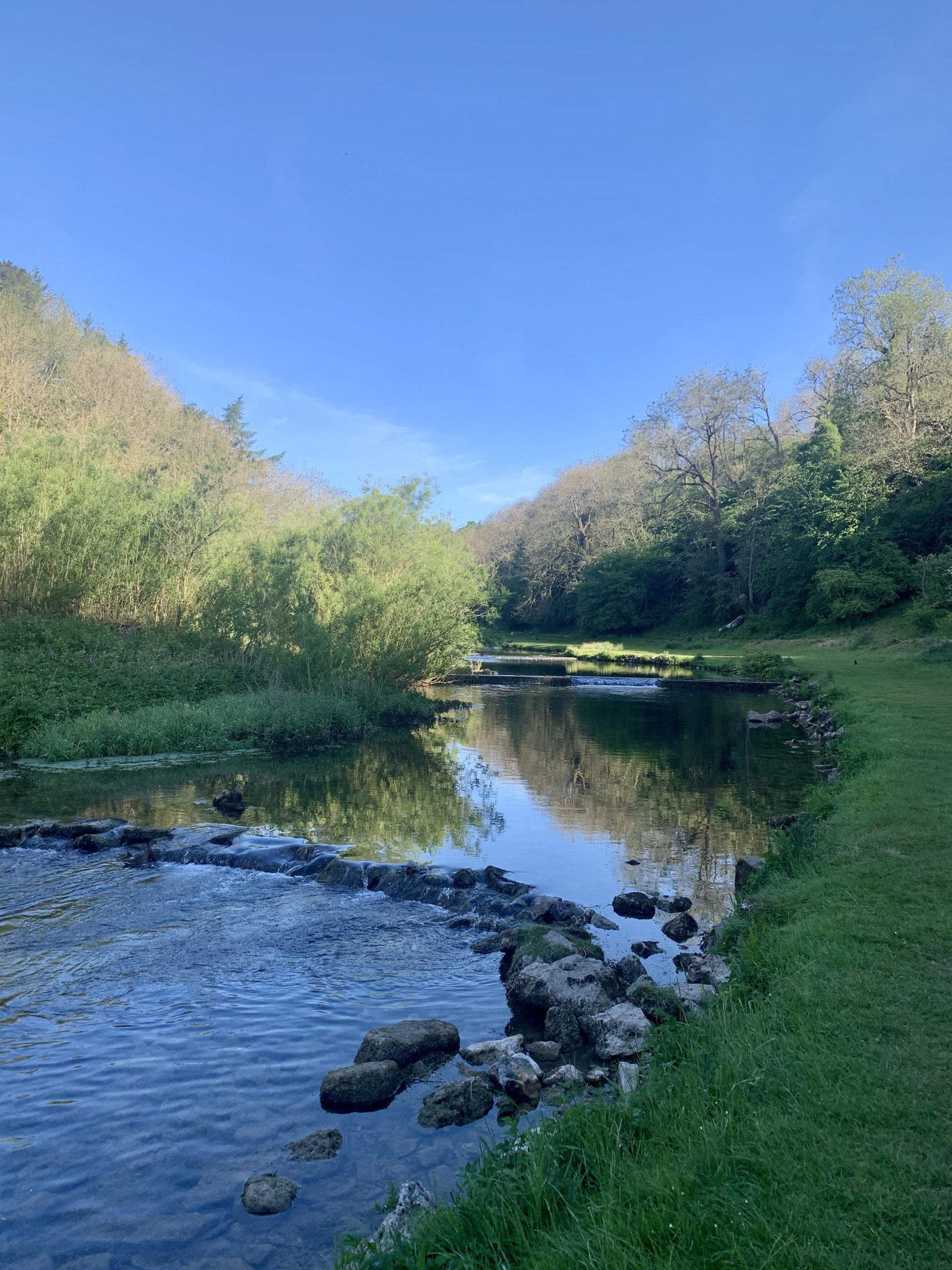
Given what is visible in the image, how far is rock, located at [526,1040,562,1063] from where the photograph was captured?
6277 mm

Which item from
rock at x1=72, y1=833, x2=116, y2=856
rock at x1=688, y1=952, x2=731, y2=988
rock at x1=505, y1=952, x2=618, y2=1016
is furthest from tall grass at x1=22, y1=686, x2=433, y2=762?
rock at x1=688, y1=952, x2=731, y2=988

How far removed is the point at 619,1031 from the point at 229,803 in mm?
10200

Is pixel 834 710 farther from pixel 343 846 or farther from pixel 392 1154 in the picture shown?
pixel 392 1154

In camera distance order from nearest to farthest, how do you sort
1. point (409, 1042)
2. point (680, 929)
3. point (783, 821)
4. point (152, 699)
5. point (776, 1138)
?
point (776, 1138) < point (409, 1042) < point (680, 929) < point (783, 821) < point (152, 699)

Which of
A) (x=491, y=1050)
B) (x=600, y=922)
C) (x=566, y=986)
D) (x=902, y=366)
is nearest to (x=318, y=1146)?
(x=491, y=1050)

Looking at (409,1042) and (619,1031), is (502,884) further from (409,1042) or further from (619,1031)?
(409,1042)

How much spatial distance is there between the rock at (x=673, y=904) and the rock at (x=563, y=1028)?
3347mm

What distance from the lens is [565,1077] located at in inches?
227

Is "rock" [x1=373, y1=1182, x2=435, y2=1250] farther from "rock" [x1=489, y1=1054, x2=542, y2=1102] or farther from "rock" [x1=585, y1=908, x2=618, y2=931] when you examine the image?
"rock" [x1=585, y1=908, x2=618, y2=931]

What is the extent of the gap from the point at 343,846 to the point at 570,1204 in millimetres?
9229

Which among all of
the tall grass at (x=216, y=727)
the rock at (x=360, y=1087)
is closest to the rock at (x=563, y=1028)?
the rock at (x=360, y=1087)

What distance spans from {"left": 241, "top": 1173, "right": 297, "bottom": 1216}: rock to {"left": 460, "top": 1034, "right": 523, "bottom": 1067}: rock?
1871 millimetres

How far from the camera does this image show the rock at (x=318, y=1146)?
5.08 m

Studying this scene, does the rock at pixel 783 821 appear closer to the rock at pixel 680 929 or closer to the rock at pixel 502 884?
the rock at pixel 680 929
